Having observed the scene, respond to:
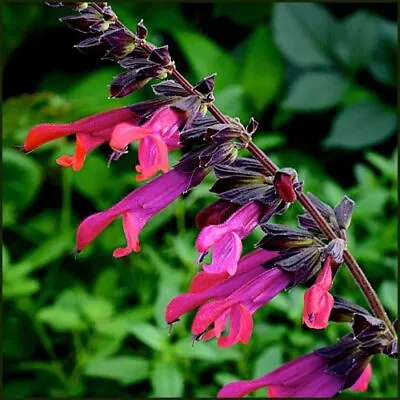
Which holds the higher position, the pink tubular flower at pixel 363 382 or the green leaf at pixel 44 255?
the pink tubular flower at pixel 363 382

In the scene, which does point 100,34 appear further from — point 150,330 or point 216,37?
point 216,37

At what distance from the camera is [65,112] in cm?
173

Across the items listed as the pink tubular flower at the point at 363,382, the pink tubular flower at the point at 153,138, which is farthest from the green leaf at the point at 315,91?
the pink tubular flower at the point at 153,138

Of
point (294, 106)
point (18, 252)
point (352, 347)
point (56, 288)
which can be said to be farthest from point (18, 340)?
point (352, 347)

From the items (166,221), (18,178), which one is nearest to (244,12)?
(166,221)

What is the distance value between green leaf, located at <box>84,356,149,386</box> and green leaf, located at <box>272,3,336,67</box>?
2.93 ft

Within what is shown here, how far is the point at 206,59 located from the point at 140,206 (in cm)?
136

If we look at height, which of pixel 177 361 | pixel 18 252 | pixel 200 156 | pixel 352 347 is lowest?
pixel 18 252

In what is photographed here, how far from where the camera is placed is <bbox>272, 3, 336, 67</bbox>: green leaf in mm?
2012

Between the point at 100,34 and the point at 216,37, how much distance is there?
1.78m

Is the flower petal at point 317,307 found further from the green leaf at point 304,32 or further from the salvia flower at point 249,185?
the green leaf at point 304,32

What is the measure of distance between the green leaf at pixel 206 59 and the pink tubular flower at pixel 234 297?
51.3 inches

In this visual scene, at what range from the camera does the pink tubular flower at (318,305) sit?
68 centimetres

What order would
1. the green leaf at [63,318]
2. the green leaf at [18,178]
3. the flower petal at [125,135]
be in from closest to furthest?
the flower petal at [125,135]
the green leaf at [63,318]
the green leaf at [18,178]
